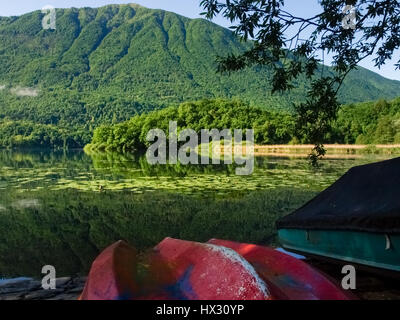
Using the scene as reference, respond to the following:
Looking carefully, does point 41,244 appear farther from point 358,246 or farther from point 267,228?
point 358,246

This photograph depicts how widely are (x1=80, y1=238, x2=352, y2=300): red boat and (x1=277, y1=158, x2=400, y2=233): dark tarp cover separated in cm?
157

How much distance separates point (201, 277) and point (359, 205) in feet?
10.0

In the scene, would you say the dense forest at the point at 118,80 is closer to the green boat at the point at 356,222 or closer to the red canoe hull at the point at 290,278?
the green boat at the point at 356,222

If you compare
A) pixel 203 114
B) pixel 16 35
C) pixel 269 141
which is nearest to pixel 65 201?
pixel 269 141

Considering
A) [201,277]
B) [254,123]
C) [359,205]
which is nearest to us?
[201,277]

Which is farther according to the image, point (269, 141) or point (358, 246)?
point (269, 141)

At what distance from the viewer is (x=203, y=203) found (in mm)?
12398

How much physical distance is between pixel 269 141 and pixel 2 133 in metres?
73.9

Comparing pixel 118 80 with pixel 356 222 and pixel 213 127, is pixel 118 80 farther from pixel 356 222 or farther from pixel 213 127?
pixel 356 222

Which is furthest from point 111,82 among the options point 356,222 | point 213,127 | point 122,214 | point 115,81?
point 356,222

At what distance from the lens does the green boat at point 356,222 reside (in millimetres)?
4195

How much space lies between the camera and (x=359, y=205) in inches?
194

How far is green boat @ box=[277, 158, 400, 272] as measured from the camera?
4195 mm

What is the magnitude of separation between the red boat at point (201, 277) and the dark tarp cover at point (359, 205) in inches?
61.7
